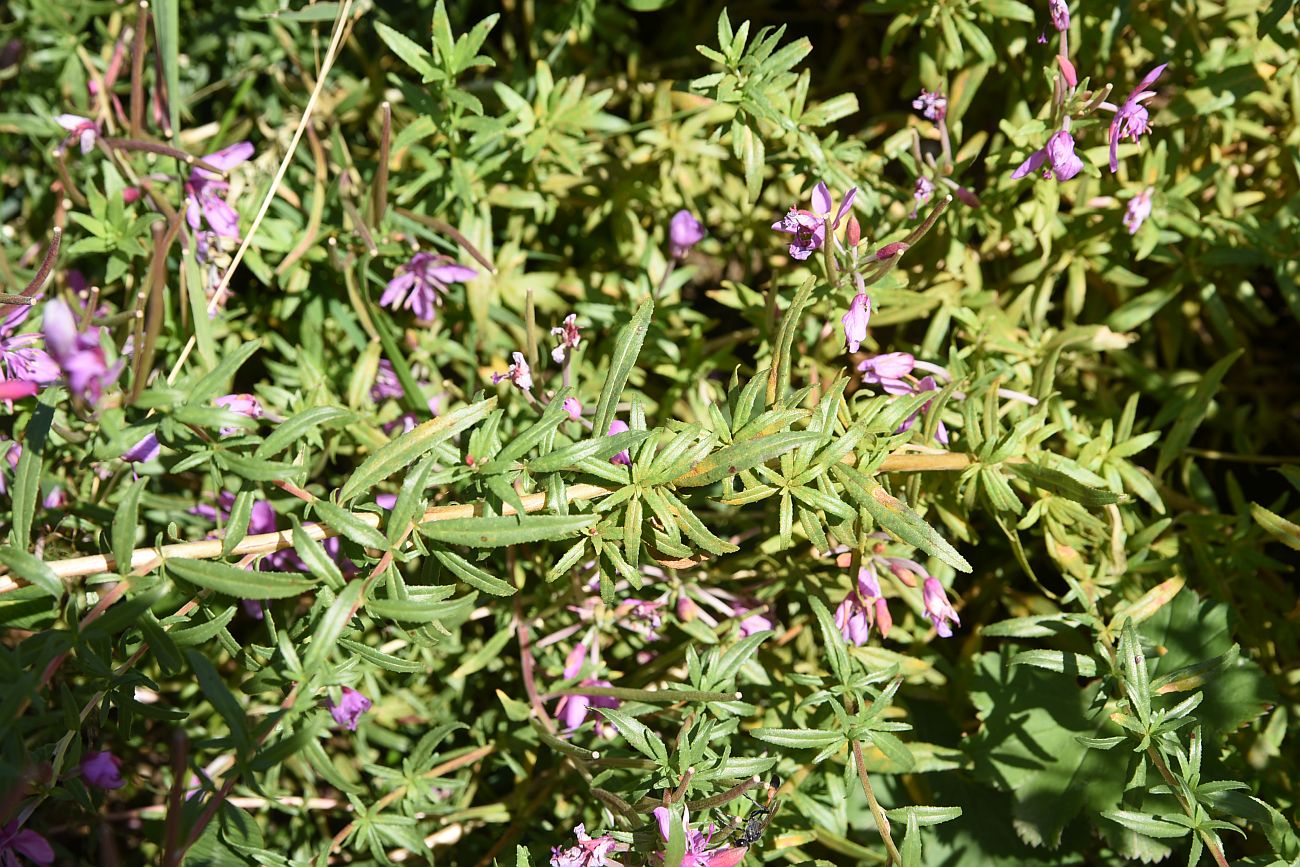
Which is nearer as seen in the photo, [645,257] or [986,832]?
[986,832]

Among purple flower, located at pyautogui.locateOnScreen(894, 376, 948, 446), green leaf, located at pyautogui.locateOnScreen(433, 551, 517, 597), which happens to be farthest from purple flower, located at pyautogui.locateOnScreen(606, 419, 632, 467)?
purple flower, located at pyautogui.locateOnScreen(894, 376, 948, 446)

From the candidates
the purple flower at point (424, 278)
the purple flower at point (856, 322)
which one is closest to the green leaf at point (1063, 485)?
the purple flower at point (856, 322)

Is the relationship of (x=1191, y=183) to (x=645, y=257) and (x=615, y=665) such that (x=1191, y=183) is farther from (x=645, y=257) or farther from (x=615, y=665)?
(x=615, y=665)

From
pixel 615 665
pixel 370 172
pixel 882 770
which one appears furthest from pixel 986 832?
pixel 370 172

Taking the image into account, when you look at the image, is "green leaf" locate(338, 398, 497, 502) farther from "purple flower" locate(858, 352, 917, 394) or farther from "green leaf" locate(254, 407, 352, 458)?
"purple flower" locate(858, 352, 917, 394)

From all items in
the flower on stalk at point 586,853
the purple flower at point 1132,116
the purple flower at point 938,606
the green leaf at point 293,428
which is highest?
the purple flower at point 1132,116

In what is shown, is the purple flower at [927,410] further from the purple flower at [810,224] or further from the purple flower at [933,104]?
the purple flower at [933,104]
